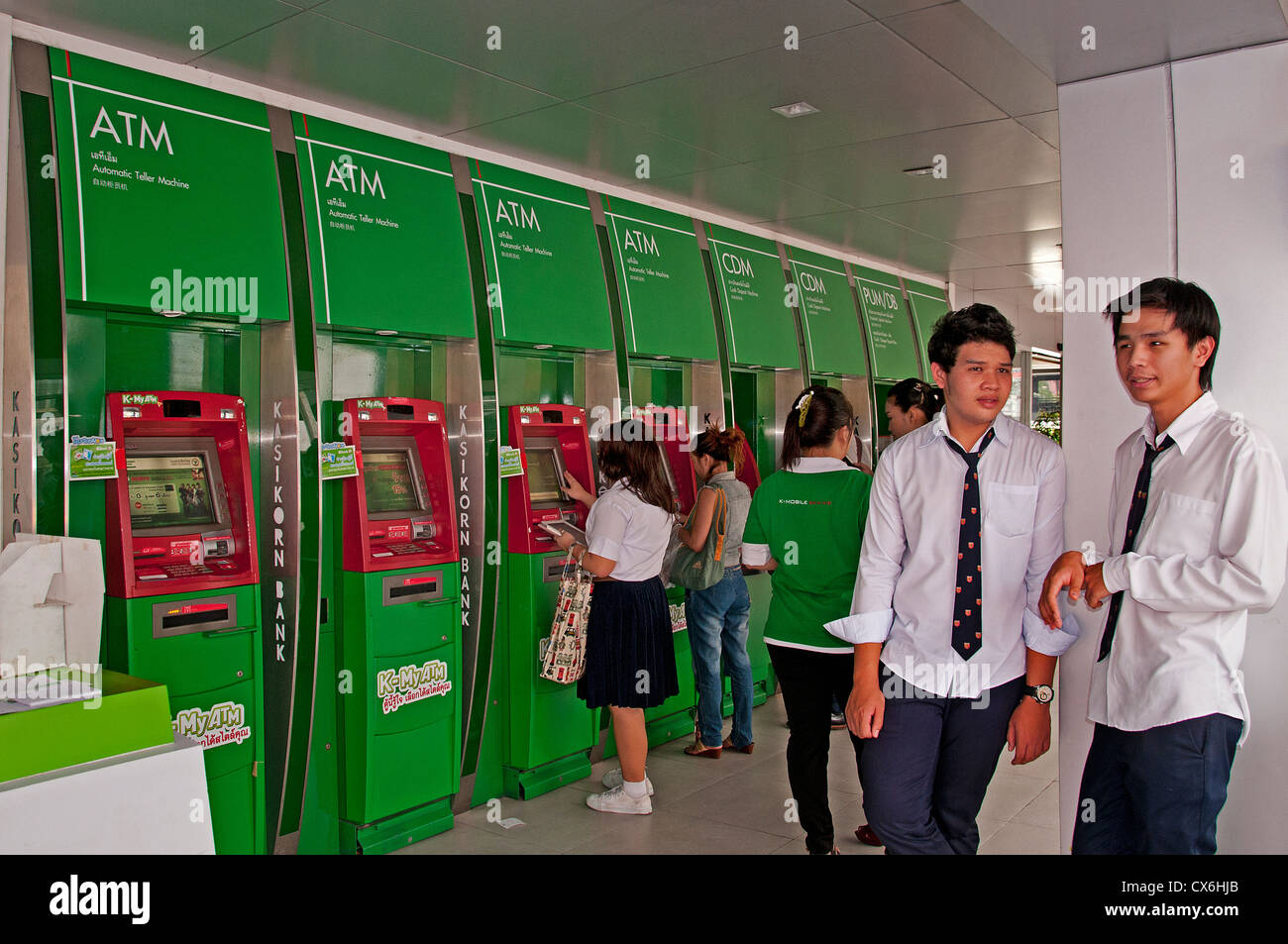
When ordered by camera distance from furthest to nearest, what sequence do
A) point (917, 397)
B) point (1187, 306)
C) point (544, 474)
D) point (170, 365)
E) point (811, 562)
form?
1. point (544, 474)
2. point (917, 397)
3. point (170, 365)
4. point (811, 562)
5. point (1187, 306)

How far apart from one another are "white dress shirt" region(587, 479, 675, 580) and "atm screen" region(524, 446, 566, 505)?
1.85 ft

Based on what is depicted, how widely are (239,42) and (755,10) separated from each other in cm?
176

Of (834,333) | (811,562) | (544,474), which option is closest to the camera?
(811,562)

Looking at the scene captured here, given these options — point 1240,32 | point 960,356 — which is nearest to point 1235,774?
point 960,356

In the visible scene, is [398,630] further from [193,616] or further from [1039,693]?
[1039,693]

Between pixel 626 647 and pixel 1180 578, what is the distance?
252cm

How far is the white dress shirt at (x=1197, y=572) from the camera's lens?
73.5 inches

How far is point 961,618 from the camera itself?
2295 mm

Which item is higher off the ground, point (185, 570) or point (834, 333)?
point (834, 333)

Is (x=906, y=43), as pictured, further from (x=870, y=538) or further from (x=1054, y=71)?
(x=870, y=538)

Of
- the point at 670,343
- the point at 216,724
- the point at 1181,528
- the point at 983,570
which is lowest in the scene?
the point at 216,724

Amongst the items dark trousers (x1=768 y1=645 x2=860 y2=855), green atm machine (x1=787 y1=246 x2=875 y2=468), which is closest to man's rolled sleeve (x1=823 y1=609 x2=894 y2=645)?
dark trousers (x1=768 y1=645 x2=860 y2=855)

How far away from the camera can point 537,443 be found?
15.2 ft

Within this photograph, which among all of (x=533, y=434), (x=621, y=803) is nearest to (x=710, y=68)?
(x=533, y=434)
